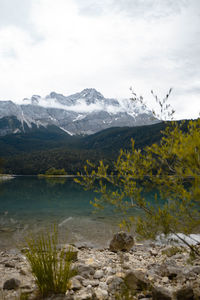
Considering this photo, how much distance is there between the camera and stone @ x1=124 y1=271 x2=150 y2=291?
6774 mm

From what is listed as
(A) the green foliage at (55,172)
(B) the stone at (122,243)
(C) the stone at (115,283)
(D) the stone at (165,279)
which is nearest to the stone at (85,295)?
(C) the stone at (115,283)

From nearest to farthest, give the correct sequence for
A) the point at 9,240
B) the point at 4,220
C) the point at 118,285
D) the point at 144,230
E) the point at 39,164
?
the point at 144,230, the point at 118,285, the point at 9,240, the point at 4,220, the point at 39,164

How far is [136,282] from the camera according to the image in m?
6.85

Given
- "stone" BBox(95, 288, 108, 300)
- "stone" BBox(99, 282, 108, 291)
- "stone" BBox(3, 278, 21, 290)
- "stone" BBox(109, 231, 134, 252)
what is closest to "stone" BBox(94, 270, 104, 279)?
"stone" BBox(99, 282, 108, 291)

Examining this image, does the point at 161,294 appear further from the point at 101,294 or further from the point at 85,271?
the point at 85,271

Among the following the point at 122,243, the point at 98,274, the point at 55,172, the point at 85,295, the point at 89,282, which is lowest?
the point at 55,172

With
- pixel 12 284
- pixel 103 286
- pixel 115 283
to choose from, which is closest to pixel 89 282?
pixel 103 286

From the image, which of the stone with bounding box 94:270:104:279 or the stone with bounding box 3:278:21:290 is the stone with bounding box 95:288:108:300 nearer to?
the stone with bounding box 94:270:104:279

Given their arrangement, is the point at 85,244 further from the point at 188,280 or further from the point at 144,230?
the point at 144,230

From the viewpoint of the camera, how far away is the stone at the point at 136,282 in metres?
6.77

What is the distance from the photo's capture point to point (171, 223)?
598cm

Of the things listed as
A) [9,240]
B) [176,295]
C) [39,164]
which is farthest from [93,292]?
[39,164]

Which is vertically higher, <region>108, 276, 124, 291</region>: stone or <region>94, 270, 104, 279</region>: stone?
<region>108, 276, 124, 291</region>: stone

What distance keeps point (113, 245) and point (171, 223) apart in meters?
9.69
